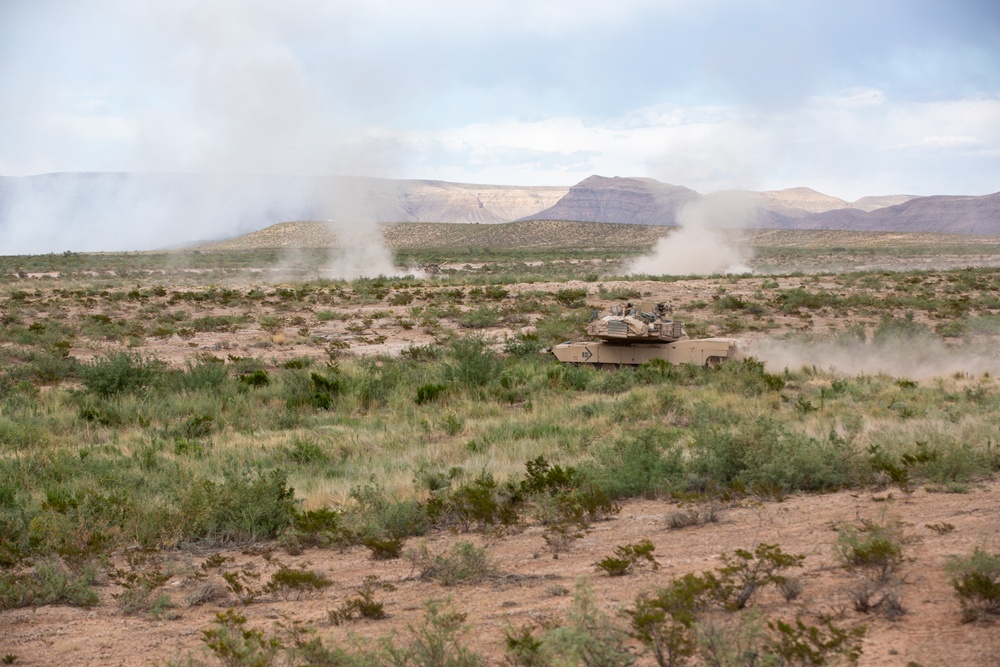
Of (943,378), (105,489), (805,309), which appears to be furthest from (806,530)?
(805,309)

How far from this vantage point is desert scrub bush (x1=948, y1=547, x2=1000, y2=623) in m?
4.98

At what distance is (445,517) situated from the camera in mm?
8328

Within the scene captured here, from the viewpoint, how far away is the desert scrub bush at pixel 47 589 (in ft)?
20.6

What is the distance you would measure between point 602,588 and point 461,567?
1.12 m

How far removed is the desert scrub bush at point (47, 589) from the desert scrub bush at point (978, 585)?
580 cm

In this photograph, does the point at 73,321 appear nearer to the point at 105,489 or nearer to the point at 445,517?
the point at 105,489

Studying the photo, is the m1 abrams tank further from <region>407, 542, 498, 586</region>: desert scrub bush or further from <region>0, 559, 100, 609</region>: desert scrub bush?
<region>0, 559, 100, 609</region>: desert scrub bush

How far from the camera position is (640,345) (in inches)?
730

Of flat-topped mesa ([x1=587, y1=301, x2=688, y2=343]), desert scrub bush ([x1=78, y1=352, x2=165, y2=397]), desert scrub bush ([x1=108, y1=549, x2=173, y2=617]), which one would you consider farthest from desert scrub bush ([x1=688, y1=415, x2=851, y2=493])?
desert scrub bush ([x1=78, y1=352, x2=165, y2=397])

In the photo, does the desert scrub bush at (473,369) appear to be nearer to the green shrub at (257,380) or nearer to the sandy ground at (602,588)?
the green shrub at (257,380)

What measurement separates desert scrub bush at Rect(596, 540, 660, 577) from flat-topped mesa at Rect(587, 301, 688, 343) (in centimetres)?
1140

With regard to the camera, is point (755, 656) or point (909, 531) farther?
point (909, 531)

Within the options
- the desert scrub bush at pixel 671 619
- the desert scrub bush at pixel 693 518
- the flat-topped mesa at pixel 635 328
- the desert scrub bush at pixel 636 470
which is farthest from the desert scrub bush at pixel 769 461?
the flat-topped mesa at pixel 635 328

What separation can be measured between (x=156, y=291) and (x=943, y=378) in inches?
1229
